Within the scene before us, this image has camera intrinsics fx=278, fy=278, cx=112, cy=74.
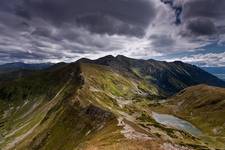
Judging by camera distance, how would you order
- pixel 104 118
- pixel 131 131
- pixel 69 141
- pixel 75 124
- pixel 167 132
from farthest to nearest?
pixel 167 132 → pixel 75 124 → pixel 69 141 → pixel 104 118 → pixel 131 131

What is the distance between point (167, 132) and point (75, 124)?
66495 millimetres

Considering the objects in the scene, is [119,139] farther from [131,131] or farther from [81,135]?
[81,135]

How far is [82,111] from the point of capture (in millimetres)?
179375

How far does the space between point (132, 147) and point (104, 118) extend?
64141mm

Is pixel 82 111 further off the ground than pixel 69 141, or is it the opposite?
pixel 82 111

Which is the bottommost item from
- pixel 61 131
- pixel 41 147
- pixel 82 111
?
pixel 41 147

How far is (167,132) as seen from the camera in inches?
7682

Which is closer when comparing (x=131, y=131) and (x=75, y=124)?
(x=131, y=131)

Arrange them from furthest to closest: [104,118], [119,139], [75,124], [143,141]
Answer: [75,124]
[104,118]
[119,139]
[143,141]

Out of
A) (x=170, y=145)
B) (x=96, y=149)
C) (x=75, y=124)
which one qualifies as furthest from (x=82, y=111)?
(x=170, y=145)

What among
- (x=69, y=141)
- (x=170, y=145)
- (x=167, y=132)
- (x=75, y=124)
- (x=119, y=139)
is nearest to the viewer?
(x=170, y=145)

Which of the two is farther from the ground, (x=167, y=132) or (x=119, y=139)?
(x=119, y=139)

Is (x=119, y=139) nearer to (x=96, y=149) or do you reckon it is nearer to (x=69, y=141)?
(x=96, y=149)

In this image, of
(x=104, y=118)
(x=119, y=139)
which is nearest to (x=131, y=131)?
(x=119, y=139)
